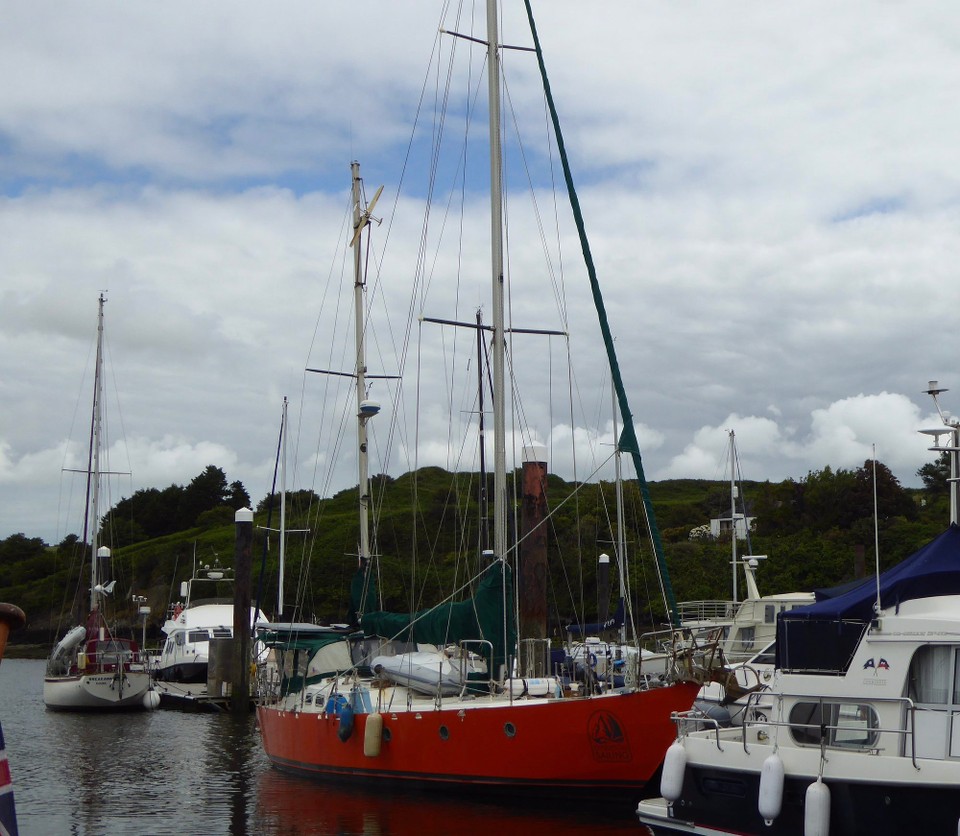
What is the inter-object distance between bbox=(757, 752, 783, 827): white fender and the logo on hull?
199 inches

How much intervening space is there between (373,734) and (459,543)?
1222 inches

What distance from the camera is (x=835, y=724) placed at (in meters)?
12.3

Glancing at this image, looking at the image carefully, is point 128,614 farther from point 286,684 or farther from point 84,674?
point 286,684

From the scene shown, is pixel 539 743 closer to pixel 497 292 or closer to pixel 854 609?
pixel 854 609

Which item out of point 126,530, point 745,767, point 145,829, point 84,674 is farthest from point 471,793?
point 126,530

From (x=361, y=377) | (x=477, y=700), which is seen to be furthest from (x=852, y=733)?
(x=361, y=377)

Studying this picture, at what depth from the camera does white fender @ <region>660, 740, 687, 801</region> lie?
13055mm

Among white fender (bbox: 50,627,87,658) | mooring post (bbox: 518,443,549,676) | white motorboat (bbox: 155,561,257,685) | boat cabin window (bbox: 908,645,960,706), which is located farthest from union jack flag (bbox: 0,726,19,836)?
white motorboat (bbox: 155,561,257,685)

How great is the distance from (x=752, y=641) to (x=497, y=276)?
1265cm

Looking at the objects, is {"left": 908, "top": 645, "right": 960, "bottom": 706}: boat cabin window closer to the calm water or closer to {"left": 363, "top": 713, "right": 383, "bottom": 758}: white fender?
the calm water

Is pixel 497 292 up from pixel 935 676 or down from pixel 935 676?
up

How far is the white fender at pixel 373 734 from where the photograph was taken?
1956cm

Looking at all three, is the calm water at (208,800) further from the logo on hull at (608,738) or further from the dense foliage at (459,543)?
the dense foliage at (459,543)

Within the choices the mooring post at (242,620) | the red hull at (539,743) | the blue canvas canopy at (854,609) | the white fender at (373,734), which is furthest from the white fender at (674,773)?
the mooring post at (242,620)
